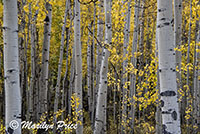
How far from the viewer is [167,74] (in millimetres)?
2482

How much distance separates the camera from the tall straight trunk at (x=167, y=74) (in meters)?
2.44

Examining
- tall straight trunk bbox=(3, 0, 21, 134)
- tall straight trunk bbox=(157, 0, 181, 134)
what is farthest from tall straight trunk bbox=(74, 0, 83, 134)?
tall straight trunk bbox=(157, 0, 181, 134)

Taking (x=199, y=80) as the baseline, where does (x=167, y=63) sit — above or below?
above

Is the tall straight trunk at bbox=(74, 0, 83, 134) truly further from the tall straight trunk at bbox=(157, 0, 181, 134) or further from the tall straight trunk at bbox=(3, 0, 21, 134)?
the tall straight trunk at bbox=(157, 0, 181, 134)

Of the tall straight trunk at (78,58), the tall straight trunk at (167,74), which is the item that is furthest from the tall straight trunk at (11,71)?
the tall straight trunk at (78,58)

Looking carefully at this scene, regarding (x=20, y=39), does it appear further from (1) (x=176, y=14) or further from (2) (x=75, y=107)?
(1) (x=176, y=14)

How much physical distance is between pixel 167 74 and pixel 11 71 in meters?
1.65

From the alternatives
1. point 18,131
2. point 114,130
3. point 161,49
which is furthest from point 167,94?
point 114,130

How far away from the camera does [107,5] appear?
4.62 meters

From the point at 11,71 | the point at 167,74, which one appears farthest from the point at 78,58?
the point at 167,74

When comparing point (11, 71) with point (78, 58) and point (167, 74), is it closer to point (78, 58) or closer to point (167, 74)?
point (167, 74)

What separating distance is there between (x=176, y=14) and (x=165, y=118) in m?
2.26

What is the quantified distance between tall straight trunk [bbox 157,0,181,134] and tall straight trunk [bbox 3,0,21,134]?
1543 millimetres

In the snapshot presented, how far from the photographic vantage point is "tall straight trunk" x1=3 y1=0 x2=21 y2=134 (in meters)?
2.53
